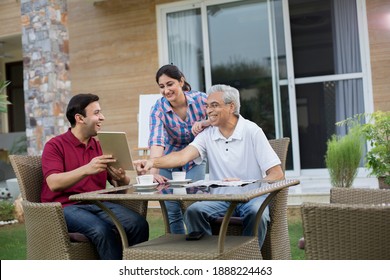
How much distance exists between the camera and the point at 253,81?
6945 millimetres

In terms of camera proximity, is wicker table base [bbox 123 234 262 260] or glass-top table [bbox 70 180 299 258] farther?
wicker table base [bbox 123 234 262 260]

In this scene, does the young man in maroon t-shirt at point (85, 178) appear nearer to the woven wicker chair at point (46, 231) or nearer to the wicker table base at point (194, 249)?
the woven wicker chair at point (46, 231)

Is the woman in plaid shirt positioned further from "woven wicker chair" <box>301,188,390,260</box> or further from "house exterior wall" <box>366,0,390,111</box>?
"house exterior wall" <box>366,0,390,111</box>

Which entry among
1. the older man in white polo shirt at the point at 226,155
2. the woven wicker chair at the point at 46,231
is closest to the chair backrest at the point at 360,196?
the older man in white polo shirt at the point at 226,155

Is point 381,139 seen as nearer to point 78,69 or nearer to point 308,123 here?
point 308,123

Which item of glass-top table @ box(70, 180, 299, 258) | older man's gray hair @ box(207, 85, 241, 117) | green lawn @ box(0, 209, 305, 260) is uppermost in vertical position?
older man's gray hair @ box(207, 85, 241, 117)

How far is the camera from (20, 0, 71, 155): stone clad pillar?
6.57 metres

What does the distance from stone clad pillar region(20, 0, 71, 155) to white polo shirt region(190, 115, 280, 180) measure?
3943 millimetres

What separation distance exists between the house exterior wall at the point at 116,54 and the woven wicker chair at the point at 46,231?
4.50 meters

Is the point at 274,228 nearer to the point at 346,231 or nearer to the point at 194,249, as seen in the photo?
the point at 194,249

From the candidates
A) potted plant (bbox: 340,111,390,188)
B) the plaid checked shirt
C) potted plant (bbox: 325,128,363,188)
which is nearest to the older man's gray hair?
the plaid checked shirt

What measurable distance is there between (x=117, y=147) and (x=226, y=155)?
2.08 feet

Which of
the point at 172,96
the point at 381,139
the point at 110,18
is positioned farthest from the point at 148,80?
the point at 172,96
